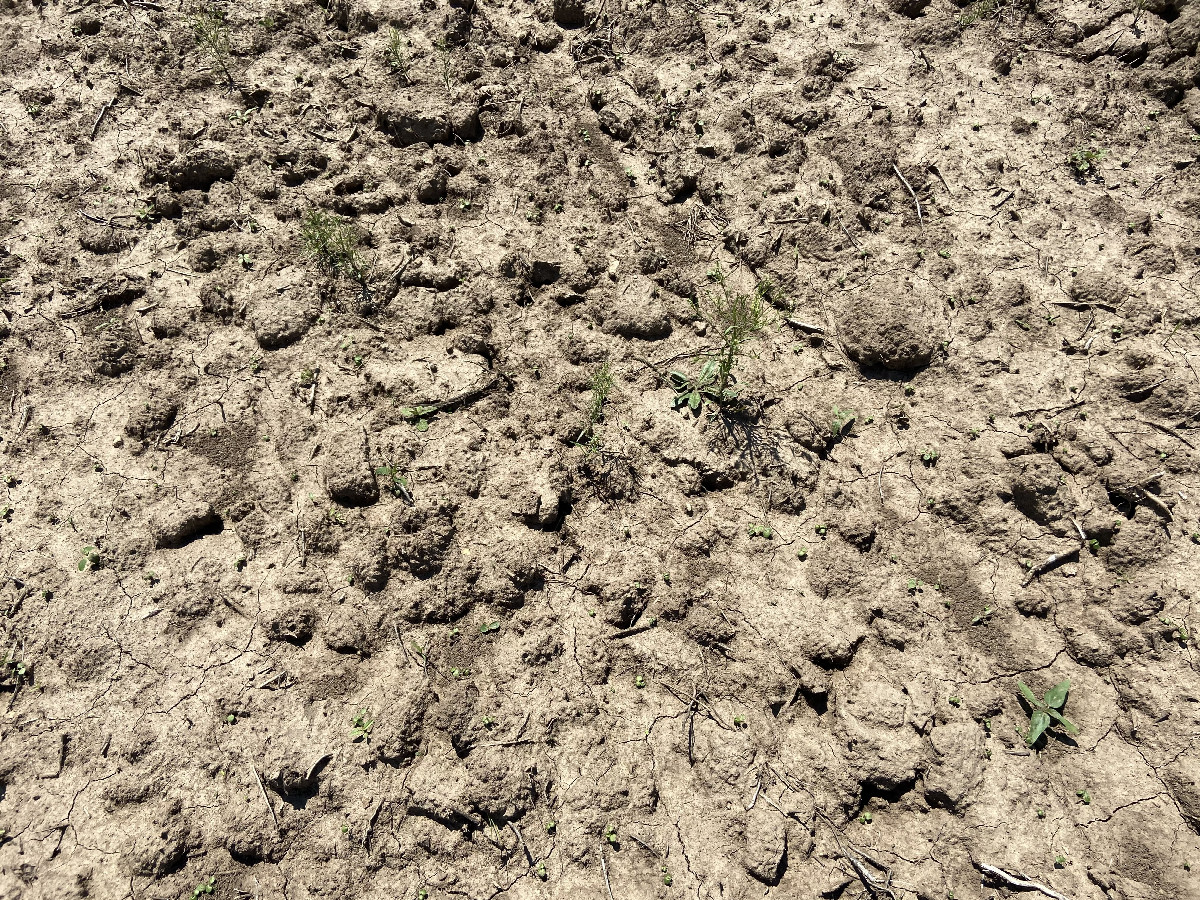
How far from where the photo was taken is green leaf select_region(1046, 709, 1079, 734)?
2.76 metres

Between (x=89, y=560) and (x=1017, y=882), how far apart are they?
156 inches

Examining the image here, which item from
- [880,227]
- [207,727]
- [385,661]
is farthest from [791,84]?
[207,727]

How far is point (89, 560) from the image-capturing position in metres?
3.03

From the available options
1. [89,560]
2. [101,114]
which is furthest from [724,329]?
[101,114]

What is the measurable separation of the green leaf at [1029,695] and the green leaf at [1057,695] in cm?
4

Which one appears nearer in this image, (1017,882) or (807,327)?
(1017,882)

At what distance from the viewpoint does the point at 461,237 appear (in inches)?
149

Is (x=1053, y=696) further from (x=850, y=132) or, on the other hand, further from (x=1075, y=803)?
(x=850, y=132)

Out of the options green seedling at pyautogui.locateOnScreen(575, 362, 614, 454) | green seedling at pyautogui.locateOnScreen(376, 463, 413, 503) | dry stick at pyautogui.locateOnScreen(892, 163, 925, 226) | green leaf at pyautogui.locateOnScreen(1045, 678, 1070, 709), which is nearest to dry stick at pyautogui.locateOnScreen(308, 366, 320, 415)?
green seedling at pyautogui.locateOnScreen(376, 463, 413, 503)

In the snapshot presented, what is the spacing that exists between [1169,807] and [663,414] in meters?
2.53

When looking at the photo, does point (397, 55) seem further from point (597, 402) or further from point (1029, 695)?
point (1029, 695)

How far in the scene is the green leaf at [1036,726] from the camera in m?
2.75

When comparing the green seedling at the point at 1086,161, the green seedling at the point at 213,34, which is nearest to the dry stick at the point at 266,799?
the green seedling at the point at 213,34

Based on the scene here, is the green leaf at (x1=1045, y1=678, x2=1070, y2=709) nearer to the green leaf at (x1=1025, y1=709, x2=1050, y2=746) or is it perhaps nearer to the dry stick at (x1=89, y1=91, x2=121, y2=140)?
the green leaf at (x1=1025, y1=709, x2=1050, y2=746)
